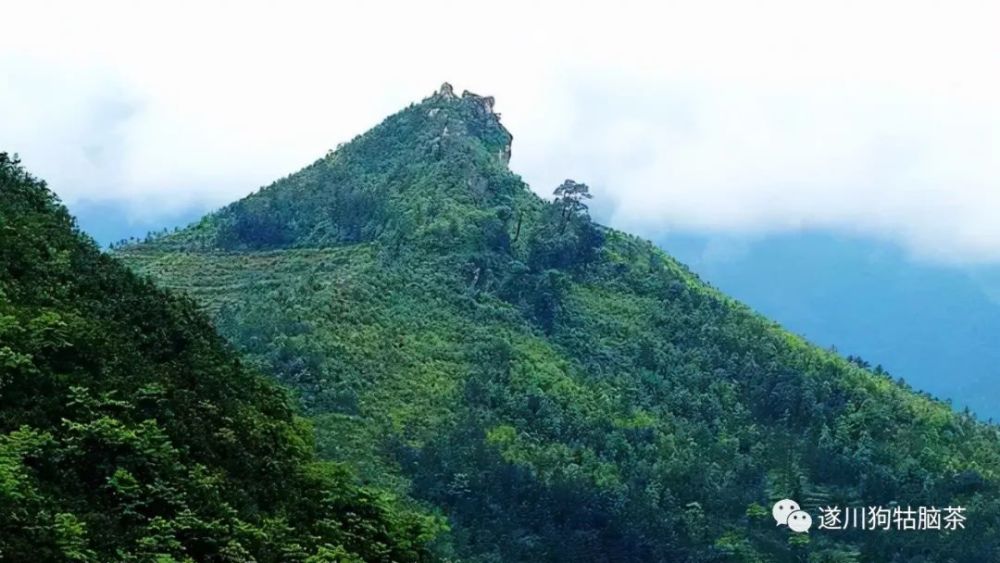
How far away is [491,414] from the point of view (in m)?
50.4

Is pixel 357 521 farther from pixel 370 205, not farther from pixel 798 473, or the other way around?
pixel 370 205

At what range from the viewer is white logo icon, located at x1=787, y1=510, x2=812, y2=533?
170ft

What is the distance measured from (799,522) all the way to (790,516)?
1.86 feet

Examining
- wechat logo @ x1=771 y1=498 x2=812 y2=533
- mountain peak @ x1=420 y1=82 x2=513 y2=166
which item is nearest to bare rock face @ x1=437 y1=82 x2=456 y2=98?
mountain peak @ x1=420 y1=82 x2=513 y2=166

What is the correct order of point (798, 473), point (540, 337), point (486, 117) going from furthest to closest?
1. point (486, 117)
2. point (540, 337)
3. point (798, 473)

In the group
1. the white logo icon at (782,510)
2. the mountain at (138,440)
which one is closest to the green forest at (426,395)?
the mountain at (138,440)

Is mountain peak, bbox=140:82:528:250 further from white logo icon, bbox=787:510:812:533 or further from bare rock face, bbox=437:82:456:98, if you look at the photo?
white logo icon, bbox=787:510:812:533

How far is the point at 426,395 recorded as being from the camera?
50.4 meters

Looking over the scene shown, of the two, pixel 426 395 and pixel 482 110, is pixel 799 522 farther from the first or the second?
pixel 482 110

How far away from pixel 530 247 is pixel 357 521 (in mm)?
46694

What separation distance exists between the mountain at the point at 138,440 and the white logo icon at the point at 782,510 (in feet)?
113

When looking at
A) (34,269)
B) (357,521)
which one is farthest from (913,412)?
(34,269)

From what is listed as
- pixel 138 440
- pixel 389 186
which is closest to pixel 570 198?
pixel 389 186

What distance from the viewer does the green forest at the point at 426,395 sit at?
53.2ft
